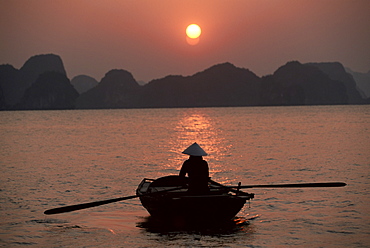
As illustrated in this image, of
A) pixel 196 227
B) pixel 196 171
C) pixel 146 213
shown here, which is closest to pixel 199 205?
pixel 196 227

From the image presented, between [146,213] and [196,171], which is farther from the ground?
[196,171]

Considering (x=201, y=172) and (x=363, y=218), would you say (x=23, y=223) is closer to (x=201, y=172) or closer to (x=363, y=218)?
(x=201, y=172)

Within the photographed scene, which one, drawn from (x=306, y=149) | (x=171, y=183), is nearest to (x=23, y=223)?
(x=171, y=183)

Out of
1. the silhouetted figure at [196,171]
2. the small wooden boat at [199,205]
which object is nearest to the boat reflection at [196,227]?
the small wooden boat at [199,205]

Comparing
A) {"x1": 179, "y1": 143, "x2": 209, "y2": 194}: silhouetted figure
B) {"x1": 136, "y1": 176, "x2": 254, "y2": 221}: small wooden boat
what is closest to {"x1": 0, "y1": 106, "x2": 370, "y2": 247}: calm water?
{"x1": 136, "y1": 176, "x2": 254, "y2": 221}: small wooden boat

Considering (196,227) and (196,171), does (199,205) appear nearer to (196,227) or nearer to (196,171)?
(196,227)

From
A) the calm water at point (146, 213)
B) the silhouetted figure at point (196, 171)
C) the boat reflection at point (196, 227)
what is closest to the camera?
the calm water at point (146, 213)

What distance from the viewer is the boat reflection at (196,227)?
48.6 feet

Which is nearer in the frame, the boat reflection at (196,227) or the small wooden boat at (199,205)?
the small wooden boat at (199,205)

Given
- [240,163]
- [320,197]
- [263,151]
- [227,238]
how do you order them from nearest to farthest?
[227,238] → [320,197] → [240,163] → [263,151]

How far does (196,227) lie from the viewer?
49.6 ft

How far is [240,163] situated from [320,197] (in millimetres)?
13799

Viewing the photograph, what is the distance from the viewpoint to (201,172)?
1502cm

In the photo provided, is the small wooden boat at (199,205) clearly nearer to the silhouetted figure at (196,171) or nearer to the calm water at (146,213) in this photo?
the silhouetted figure at (196,171)
